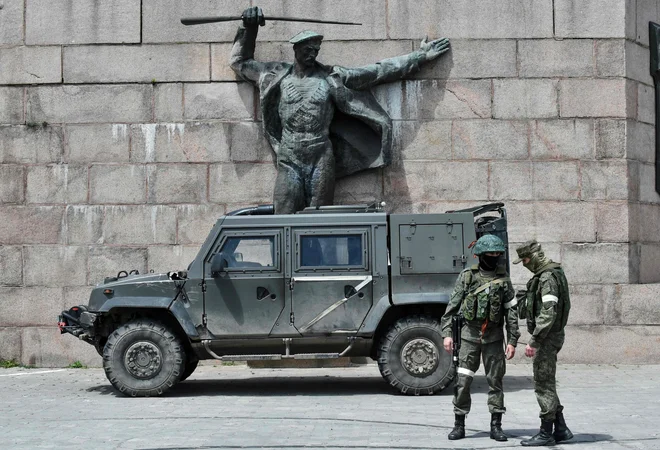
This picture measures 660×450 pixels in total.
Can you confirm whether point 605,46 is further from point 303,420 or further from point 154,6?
point 303,420

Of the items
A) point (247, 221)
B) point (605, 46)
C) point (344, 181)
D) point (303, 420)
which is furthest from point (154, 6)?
point (303, 420)

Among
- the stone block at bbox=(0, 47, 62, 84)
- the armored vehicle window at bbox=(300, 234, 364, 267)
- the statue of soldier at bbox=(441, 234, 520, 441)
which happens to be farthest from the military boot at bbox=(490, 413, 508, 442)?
the stone block at bbox=(0, 47, 62, 84)

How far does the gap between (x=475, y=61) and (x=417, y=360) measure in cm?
481

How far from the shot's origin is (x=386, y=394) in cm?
1109

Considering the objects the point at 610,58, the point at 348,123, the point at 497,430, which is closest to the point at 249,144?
the point at 348,123

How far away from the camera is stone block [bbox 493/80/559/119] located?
1376 centimetres

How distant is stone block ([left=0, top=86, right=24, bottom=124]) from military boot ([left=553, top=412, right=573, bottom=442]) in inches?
349

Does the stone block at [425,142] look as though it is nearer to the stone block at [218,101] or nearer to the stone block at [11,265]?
the stone block at [218,101]

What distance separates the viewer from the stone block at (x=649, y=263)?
14.0m

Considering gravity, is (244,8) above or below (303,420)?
above

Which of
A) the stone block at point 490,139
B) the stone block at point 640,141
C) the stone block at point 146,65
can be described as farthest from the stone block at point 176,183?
the stone block at point 640,141

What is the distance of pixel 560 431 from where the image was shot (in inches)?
319

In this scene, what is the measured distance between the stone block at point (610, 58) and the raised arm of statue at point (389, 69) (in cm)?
211

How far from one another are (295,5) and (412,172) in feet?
8.96
